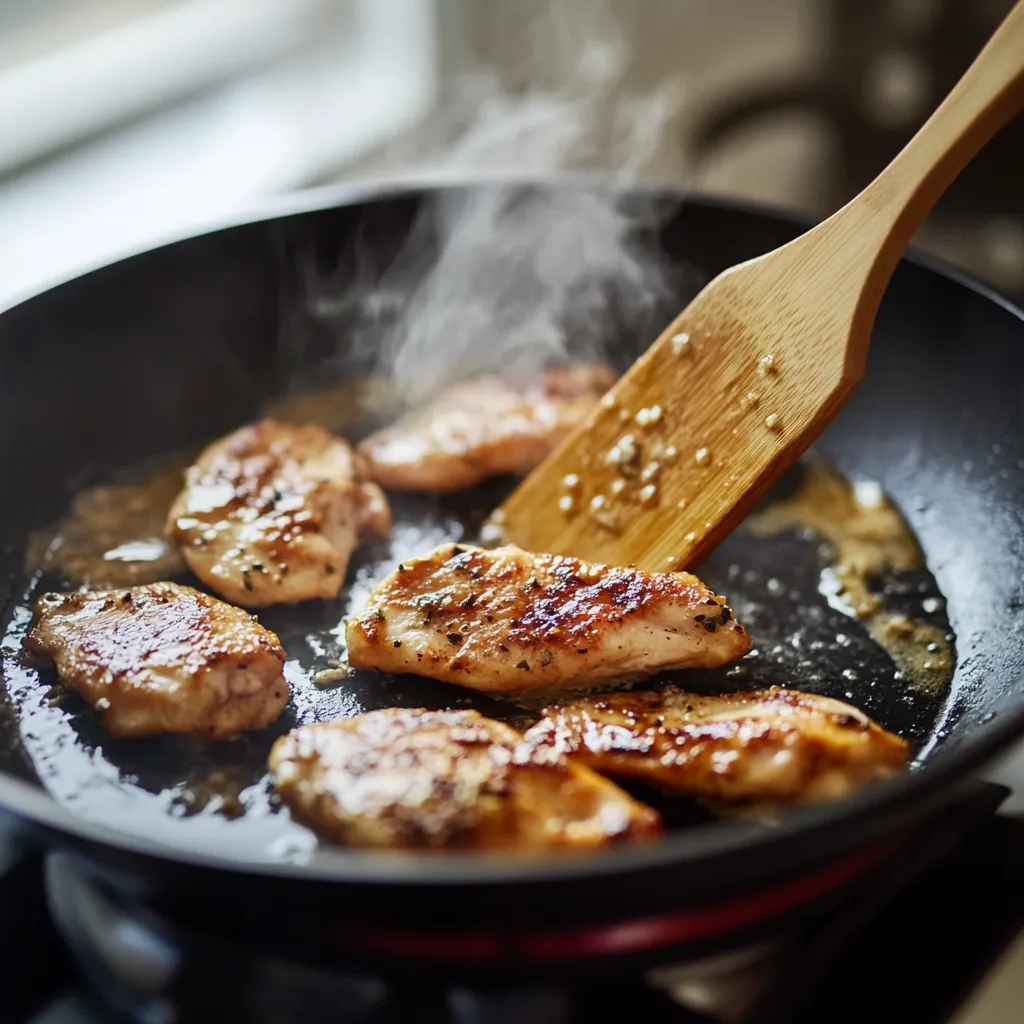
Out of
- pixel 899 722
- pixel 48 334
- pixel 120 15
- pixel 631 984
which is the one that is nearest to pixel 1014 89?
pixel 899 722

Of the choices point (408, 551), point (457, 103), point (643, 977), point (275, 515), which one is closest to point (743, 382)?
point (408, 551)

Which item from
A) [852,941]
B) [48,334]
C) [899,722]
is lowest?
[48,334]

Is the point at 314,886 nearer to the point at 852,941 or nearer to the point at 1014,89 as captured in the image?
the point at 852,941

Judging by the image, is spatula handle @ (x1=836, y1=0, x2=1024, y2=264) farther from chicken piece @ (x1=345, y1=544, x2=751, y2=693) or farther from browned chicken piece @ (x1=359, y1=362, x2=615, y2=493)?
browned chicken piece @ (x1=359, y1=362, x2=615, y2=493)

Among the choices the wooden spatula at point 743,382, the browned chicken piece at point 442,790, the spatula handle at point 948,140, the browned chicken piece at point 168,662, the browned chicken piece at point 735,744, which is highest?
the spatula handle at point 948,140

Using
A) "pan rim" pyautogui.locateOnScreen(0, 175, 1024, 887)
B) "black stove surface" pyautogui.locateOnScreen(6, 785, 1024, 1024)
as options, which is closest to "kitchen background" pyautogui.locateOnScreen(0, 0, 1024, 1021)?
"black stove surface" pyautogui.locateOnScreen(6, 785, 1024, 1024)

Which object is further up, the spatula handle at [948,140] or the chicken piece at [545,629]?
the spatula handle at [948,140]

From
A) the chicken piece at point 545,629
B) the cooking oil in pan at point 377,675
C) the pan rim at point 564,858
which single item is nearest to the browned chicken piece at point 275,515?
the cooking oil in pan at point 377,675

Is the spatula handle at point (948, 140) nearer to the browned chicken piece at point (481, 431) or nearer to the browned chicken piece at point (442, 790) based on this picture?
the browned chicken piece at point (481, 431)
